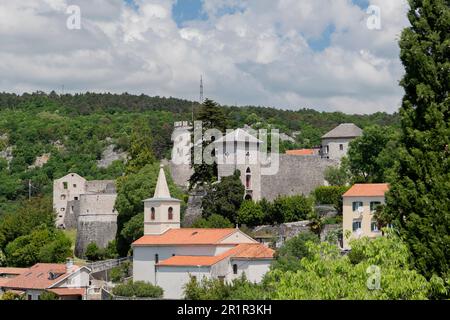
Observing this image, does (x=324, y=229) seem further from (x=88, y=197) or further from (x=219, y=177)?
(x=88, y=197)

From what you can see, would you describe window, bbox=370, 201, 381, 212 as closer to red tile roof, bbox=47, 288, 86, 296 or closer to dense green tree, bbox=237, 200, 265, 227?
dense green tree, bbox=237, 200, 265, 227

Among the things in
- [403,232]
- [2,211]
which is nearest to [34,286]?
[403,232]

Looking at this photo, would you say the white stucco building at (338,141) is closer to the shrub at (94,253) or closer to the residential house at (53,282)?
the shrub at (94,253)

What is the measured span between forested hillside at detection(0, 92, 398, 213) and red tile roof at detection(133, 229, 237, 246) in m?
46.1

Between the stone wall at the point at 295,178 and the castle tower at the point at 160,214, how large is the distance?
620 centimetres

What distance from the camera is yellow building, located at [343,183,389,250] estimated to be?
174ft

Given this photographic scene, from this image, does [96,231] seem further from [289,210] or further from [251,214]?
[289,210]

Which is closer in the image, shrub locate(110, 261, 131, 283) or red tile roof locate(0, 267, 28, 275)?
shrub locate(110, 261, 131, 283)

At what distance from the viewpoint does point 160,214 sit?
201 ft

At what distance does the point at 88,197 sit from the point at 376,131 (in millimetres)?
23178

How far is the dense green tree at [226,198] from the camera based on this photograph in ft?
201

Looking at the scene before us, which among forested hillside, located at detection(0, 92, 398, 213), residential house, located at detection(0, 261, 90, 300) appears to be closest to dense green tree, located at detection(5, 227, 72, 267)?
residential house, located at detection(0, 261, 90, 300)

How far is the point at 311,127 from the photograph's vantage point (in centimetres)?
13412

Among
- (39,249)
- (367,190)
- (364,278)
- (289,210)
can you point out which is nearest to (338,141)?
(289,210)
